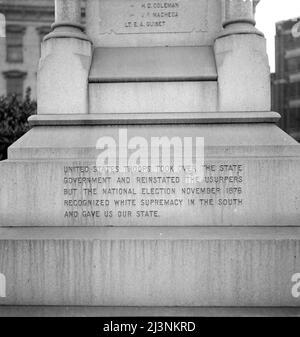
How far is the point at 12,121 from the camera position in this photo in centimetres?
1544

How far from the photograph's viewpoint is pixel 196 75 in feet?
14.0

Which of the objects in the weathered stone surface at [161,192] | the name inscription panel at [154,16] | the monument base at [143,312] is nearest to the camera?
the monument base at [143,312]

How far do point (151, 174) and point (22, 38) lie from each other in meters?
31.7

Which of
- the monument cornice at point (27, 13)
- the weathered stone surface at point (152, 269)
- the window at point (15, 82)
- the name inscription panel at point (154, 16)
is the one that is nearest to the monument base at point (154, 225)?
the weathered stone surface at point (152, 269)

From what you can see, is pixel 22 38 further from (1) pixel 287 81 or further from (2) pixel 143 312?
(2) pixel 143 312

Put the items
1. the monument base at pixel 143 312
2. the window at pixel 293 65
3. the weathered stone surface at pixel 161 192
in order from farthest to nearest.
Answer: the window at pixel 293 65 → the weathered stone surface at pixel 161 192 → the monument base at pixel 143 312

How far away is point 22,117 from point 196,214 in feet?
46.3

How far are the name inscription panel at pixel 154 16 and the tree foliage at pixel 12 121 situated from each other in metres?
10.4

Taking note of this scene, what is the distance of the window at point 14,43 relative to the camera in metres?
30.6

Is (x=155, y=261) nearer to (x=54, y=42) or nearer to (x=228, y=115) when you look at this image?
(x=228, y=115)

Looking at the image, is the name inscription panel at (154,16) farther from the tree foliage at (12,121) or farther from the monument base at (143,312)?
the tree foliage at (12,121)

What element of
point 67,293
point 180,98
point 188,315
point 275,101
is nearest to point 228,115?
point 180,98

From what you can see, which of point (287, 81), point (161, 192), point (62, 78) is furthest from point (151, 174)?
point (287, 81)
